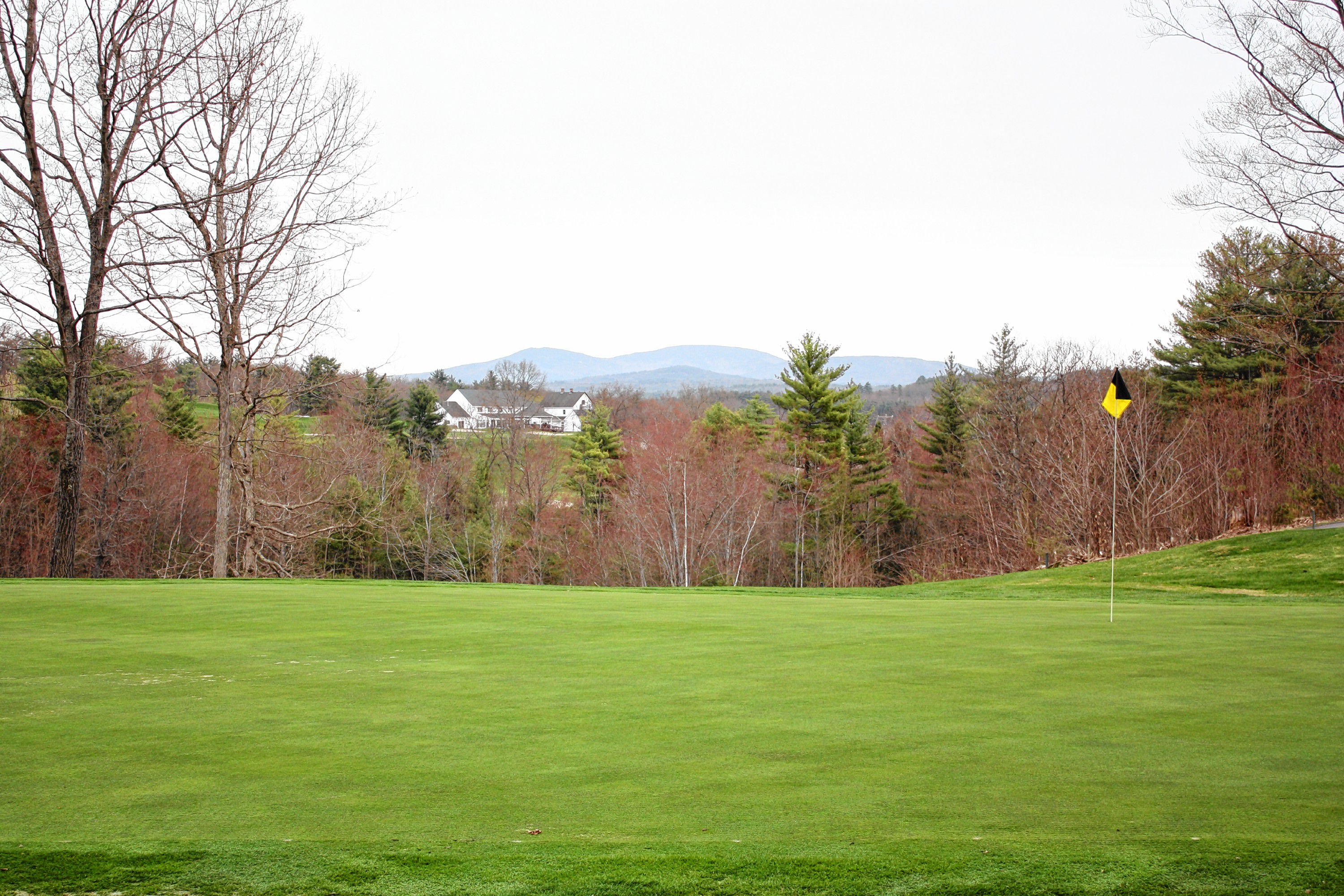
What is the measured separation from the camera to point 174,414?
46.7m

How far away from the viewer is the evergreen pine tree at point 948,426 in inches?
1962

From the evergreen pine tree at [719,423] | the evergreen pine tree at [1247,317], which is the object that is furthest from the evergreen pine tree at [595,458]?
the evergreen pine tree at [1247,317]

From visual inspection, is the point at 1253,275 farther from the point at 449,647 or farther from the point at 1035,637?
the point at 449,647

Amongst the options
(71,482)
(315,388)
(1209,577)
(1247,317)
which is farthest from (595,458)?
(1209,577)

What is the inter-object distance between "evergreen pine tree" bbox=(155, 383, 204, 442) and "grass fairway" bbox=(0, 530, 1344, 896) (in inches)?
1600

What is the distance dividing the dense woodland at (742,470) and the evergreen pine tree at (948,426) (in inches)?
5.0

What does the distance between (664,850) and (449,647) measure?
5.19 metres

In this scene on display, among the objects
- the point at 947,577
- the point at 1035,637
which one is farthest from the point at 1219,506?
the point at 1035,637

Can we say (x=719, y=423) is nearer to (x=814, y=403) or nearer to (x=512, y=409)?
(x=512, y=409)

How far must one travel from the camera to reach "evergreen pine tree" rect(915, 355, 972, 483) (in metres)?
49.8

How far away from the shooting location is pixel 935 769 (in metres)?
4.39

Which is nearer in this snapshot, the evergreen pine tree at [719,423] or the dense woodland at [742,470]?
the dense woodland at [742,470]

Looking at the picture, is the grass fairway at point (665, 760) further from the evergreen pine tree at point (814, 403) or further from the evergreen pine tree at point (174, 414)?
the evergreen pine tree at point (174, 414)

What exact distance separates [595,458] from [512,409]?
6153mm
